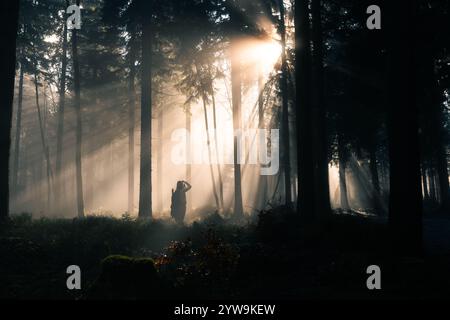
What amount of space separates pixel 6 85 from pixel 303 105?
31.7 ft

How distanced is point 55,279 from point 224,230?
233 inches

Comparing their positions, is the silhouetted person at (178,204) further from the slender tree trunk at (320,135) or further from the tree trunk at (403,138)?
the tree trunk at (403,138)

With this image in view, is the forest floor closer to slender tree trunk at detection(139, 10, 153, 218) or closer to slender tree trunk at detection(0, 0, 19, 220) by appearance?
slender tree trunk at detection(0, 0, 19, 220)

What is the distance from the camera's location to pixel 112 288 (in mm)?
7191

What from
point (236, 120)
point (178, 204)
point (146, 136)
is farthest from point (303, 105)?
point (236, 120)

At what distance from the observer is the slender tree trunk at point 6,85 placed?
1309cm

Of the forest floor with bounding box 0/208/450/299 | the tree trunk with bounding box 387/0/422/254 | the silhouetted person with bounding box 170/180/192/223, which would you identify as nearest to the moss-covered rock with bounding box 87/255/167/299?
the forest floor with bounding box 0/208/450/299

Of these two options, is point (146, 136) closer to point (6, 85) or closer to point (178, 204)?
point (178, 204)

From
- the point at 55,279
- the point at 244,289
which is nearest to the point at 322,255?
the point at 244,289

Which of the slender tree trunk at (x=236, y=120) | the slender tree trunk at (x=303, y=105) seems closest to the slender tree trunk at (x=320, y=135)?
the slender tree trunk at (x=303, y=105)

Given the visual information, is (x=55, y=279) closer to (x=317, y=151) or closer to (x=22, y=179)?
(x=317, y=151)

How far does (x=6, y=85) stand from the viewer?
43.5 feet

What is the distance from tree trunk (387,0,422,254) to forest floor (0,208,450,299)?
0.56m
